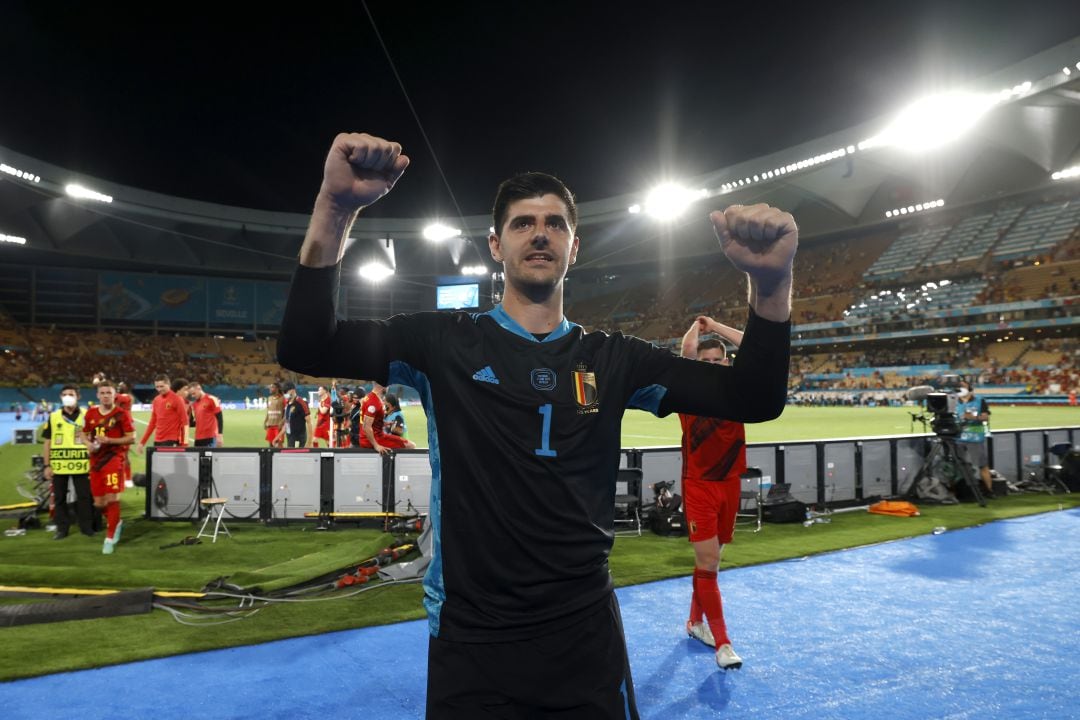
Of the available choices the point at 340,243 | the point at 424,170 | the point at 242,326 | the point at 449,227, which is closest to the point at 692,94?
the point at 424,170

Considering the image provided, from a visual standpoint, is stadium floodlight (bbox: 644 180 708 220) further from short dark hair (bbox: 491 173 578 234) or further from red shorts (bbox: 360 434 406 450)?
short dark hair (bbox: 491 173 578 234)

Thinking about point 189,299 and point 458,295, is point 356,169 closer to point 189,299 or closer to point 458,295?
point 458,295

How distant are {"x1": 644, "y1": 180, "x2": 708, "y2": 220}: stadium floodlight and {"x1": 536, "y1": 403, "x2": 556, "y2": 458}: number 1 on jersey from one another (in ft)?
133

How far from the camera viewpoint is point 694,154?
121 feet

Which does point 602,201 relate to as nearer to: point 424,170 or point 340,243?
point 424,170

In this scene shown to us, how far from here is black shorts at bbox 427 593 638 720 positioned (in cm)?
139

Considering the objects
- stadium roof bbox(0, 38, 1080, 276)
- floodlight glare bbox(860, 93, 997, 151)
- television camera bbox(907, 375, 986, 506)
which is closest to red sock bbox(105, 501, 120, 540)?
television camera bbox(907, 375, 986, 506)

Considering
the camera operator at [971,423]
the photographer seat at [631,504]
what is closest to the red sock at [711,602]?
the photographer seat at [631,504]

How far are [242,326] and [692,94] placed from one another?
49400mm

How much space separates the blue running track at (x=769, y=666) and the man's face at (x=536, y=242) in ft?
10.6

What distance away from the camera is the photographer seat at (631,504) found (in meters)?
9.35

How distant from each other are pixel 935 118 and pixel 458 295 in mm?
26323

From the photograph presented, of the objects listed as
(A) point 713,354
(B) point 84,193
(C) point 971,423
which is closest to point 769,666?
(A) point 713,354

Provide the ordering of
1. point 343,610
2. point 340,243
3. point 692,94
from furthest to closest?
point 692,94
point 343,610
point 340,243
